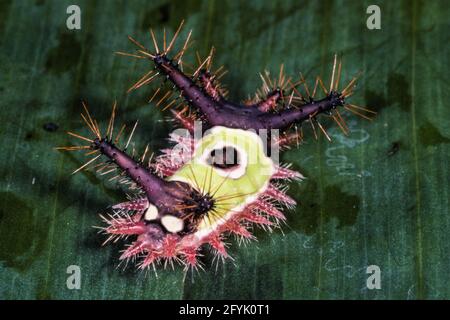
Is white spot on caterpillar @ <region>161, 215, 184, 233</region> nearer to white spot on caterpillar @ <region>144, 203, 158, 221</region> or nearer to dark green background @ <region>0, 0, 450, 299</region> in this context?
white spot on caterpillar @ <region>144, 203, 158, 221</region>

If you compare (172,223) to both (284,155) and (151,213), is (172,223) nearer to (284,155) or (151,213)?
(151,213)

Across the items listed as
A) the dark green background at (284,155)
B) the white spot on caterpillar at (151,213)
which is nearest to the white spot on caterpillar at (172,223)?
the white spot on caterpillar at (151,213)

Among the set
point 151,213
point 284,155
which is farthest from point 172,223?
point 284,155

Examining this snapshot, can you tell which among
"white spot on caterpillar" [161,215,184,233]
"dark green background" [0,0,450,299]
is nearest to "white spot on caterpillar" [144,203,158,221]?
"white spot on caterpillar" [161,215,184,233]

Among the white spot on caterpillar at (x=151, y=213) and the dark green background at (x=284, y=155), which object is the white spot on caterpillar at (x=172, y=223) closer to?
the white spot on caterpillar at (x=151, y=213)

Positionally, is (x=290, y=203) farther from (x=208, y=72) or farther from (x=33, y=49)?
(x=33, y=49)

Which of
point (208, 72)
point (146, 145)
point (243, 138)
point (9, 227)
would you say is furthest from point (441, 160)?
point (9, 227)
